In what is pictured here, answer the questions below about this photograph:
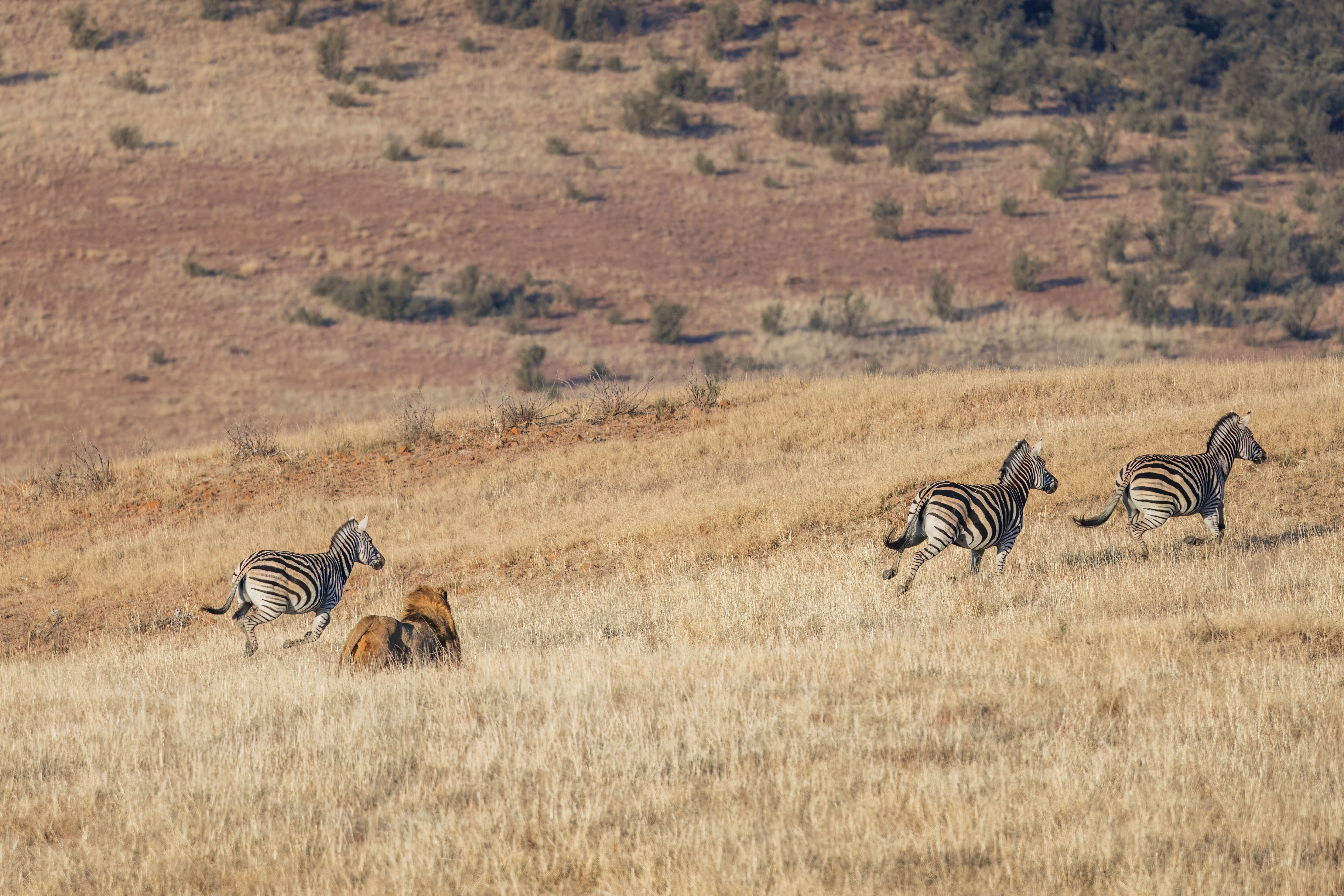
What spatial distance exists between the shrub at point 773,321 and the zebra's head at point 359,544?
99.5 ft

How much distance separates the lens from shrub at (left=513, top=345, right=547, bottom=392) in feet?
115

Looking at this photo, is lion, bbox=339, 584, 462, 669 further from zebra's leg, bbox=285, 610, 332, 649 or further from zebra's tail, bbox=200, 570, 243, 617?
zebra's tail, bbox=200, 570, 243, 617

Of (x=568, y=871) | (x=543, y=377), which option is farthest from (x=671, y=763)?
(x=543, y=377)

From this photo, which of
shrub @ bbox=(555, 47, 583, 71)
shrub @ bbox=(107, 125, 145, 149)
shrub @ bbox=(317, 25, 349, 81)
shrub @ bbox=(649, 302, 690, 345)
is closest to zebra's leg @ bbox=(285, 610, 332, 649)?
shrub @ bbox=(649, 302, 690, 345)

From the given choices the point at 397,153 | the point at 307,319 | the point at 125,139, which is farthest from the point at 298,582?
the point at 125,139

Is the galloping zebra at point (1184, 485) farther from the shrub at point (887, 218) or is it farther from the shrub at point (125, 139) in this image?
the shrub at point (125, 139)

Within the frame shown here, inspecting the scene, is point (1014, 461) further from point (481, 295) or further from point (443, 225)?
point (443, 225)

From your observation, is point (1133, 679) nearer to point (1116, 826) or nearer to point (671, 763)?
point (1116, 826)

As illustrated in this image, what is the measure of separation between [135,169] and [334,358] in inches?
665

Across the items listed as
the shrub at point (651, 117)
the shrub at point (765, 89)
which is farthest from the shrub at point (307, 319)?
the shrub at point (765, 89)

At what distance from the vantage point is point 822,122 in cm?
5691

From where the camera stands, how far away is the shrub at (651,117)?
2205 inches

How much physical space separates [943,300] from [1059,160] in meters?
16.0

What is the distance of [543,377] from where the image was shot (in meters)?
36.0
